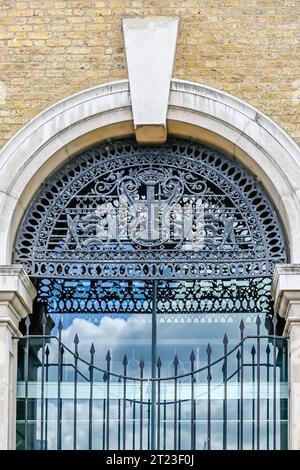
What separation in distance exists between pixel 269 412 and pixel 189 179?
6.85 feet

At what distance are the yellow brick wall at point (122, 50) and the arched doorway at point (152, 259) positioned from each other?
63 cm

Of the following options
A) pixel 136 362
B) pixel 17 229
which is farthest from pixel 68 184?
pixel 136 362

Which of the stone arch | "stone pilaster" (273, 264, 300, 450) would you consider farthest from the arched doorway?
"stone pilaster" (273, 264, 300, 450)

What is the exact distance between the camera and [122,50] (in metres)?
16.0

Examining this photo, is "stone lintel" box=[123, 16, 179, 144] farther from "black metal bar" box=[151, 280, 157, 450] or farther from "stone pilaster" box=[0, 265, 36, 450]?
"stone pilaster" box=[0, 265, 36, 450]

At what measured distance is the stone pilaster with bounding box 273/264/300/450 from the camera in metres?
15.3

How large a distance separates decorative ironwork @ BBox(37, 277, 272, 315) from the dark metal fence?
37cm

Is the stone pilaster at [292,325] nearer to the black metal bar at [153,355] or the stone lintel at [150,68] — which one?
the black metal bar at [153,355]

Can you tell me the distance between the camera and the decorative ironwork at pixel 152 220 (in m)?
15.9

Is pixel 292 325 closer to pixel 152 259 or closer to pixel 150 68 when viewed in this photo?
pixel 152 259

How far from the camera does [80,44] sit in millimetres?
16016

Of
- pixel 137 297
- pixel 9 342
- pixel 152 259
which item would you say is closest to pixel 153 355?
pixel 137 297

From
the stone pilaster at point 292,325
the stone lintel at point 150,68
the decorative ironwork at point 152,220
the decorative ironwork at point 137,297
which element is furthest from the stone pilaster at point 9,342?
the stone pilaster at point 292,325
